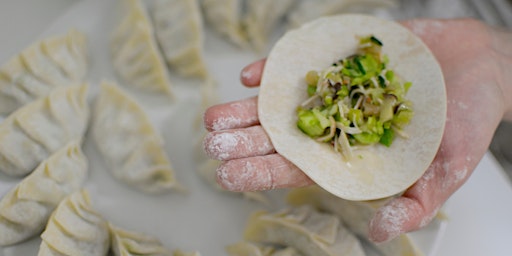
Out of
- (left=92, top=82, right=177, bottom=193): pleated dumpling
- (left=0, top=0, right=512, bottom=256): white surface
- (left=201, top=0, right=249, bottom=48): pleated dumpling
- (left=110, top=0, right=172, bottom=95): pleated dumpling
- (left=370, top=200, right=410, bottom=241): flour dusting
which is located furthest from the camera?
(left=201, top=0, right=249, bottom=48): pleated dumpling

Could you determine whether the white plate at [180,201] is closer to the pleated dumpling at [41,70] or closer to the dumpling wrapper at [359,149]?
the pleated dumpling at [41,70]

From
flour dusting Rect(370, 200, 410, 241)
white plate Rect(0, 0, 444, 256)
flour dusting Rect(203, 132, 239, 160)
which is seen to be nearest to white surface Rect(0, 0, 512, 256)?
white plate Rect(0, 0, 444, 256)

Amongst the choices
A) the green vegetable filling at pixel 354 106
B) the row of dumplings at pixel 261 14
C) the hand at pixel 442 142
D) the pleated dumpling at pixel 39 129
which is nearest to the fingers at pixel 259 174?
the hand at pixel 442 142

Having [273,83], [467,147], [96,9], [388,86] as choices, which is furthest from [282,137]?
[96,9]

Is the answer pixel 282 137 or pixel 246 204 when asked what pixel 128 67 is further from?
pixel 282 137

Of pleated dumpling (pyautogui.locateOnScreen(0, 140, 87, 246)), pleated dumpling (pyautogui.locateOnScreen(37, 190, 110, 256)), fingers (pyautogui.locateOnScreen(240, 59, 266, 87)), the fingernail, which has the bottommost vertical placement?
the fingernail

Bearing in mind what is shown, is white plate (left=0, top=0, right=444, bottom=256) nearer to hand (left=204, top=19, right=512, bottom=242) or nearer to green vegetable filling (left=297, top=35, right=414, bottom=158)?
hand (left=204, top=19, right=512, bottom=242)
